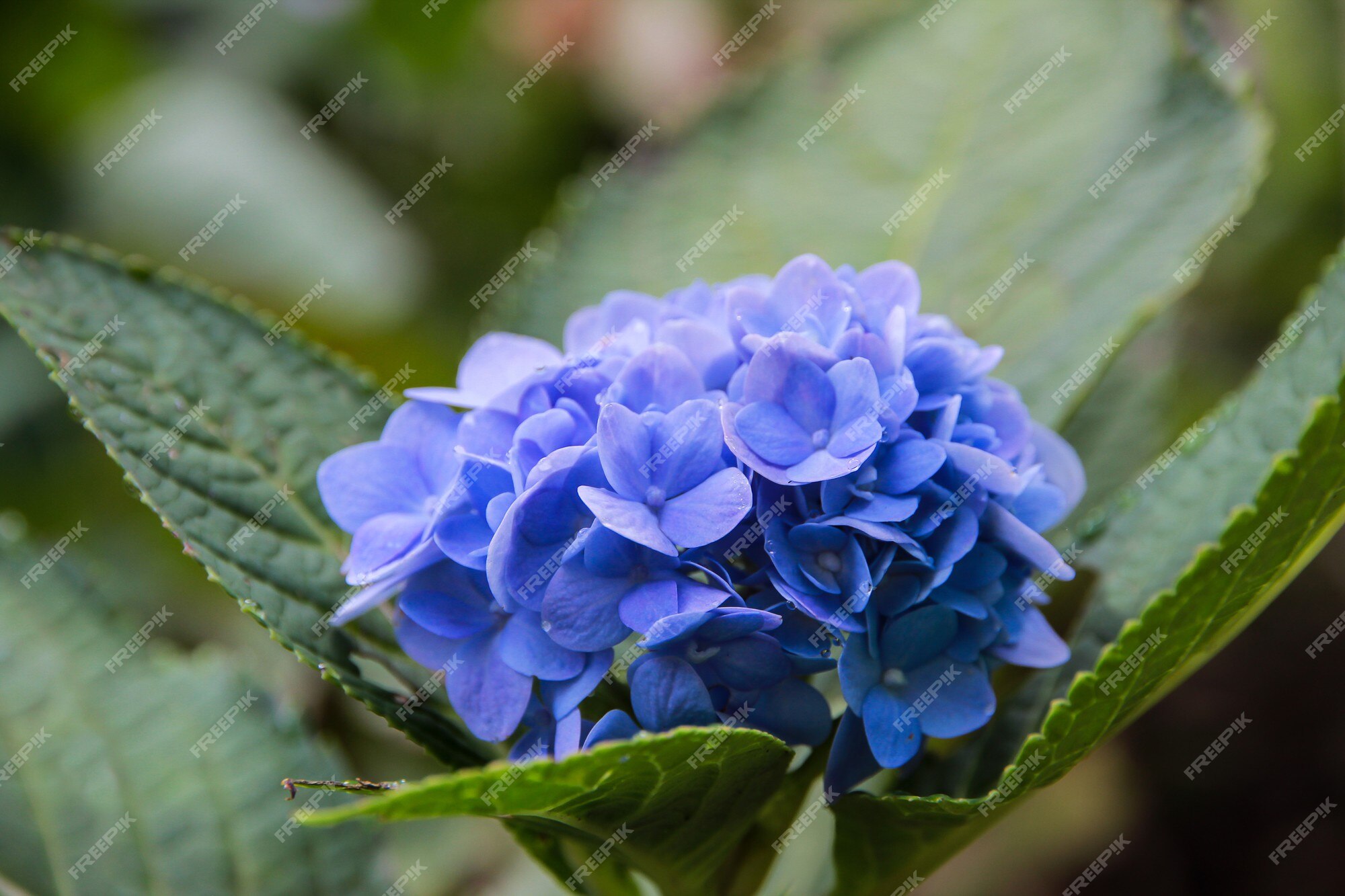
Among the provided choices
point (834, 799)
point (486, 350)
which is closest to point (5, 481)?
point (486, 350)

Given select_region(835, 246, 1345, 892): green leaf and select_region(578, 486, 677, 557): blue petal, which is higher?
select_region(578, 486, 677, 557): blue petal

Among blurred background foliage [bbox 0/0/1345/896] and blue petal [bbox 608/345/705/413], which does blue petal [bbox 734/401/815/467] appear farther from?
blurred background foliage [bbox 0/0/1345/896]

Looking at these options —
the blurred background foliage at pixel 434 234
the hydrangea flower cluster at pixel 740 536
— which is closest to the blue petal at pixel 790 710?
the hydrangea flower cluster at pixel 740 536

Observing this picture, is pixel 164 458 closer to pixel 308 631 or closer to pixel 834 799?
pixel 308 631

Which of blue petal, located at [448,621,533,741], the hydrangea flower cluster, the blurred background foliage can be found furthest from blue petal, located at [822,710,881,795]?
the blurred background foliage

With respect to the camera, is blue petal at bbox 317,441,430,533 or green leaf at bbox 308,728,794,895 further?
blue petal at bbox 317,441,430,533

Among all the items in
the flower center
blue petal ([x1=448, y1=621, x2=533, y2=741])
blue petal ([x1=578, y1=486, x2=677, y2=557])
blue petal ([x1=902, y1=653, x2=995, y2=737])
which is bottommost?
blue petal ([x1=902, y1=653, x2=995, y2=737])

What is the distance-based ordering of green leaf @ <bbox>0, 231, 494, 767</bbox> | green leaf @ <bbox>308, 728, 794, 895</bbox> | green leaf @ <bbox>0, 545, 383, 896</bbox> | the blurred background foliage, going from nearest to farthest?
green leaf @ <bbox>308, 728, 794, 895</bbox>, green leaf @ <bbox>0, 231, 494, 767</bbox>, green leaf @ <bbox>0, 545, 383, 896</bbox>, the blurred background foliage

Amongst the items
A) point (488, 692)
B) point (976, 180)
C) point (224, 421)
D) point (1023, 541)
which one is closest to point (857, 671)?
point (1023, 541)
